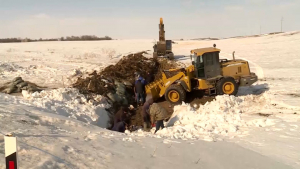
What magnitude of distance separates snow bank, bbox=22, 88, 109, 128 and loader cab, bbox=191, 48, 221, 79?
4232mm

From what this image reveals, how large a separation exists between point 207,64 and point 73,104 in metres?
5.68

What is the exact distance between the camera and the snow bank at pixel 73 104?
914cm

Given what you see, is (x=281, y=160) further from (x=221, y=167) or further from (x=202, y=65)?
(x=202, y=65)

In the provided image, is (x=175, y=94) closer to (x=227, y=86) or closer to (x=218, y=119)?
(x=227, y=86)

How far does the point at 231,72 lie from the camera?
11477 mm

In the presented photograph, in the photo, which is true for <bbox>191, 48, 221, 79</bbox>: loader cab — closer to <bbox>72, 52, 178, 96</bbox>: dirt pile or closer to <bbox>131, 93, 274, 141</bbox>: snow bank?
<bbox>131, 93, 274, 141</bbox>: snow bank

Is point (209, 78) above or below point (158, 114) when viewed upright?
above

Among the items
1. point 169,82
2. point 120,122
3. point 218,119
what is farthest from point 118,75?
point 218,119

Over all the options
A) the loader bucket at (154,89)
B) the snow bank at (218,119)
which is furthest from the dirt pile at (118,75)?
the snow bank at (218,119)

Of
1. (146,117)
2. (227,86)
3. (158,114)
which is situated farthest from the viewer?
(227,86)

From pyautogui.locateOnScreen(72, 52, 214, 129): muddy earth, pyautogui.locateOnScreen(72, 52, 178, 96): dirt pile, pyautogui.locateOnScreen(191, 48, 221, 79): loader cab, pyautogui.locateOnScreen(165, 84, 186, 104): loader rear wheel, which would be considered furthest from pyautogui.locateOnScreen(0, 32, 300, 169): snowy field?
pyautogui.locateOnScreen(191, 48, 221, 79): loader cab

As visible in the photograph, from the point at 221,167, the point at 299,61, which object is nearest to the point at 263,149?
the point at 221,167

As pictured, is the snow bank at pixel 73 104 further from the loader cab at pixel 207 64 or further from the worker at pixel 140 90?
the loader cab at pixel 207 64

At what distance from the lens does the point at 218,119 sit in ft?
28.9
